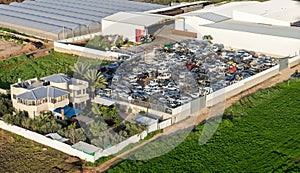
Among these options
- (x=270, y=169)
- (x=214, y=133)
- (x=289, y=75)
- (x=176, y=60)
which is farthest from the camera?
(x=176, y=60)

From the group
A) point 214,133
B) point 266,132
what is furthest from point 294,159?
point 214,133

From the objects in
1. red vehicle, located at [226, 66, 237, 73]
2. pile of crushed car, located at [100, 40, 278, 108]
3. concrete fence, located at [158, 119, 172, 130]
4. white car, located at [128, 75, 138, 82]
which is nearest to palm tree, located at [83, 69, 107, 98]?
pile of crushed car, located at [100, 40, 278, 108]

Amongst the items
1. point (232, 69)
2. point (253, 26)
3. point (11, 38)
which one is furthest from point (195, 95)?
point (11, 38)

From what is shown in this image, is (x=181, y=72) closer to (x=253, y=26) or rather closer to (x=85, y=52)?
(x=85, y=52)

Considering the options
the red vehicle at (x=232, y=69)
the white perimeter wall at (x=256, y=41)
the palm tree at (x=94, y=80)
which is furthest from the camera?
the white perimeter wall at (x=256, y=41)

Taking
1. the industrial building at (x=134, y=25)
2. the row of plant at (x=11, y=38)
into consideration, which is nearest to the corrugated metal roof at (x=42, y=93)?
the industrial building at (x=134, y=25)

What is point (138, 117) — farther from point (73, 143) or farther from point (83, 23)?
point (83, 23)

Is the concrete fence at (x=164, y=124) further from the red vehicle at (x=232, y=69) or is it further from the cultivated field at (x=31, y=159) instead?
the red vehicle at (x=232, y=69)
